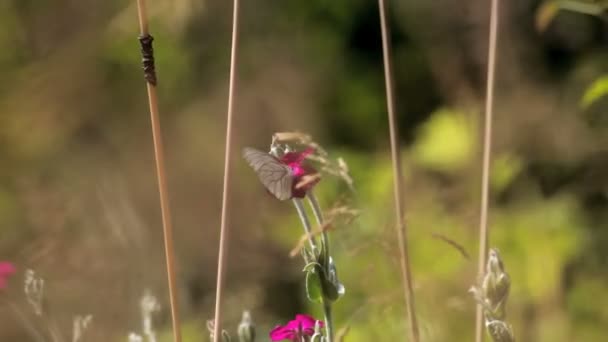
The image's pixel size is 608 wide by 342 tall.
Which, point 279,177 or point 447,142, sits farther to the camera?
point 447,142

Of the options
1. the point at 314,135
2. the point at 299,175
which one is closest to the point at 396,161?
the point at 299,175

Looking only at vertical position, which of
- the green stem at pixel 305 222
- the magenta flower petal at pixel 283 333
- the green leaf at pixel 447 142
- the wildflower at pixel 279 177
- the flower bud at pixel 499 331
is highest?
the green leaf at pixel 447 142

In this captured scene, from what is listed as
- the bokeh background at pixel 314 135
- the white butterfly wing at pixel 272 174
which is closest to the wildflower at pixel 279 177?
the white butterfly wing at pixel 272 174

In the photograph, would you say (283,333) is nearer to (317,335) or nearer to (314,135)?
(317,335)

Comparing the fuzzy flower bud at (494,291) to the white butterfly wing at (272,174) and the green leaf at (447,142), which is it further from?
the green leaf at (447,142)

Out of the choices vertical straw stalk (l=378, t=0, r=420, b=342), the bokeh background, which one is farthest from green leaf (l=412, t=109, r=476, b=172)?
vertical straw stalk (l=378, t=0, r=420, b=342)

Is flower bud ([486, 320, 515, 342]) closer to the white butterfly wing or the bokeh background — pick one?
the white butterfly wing
